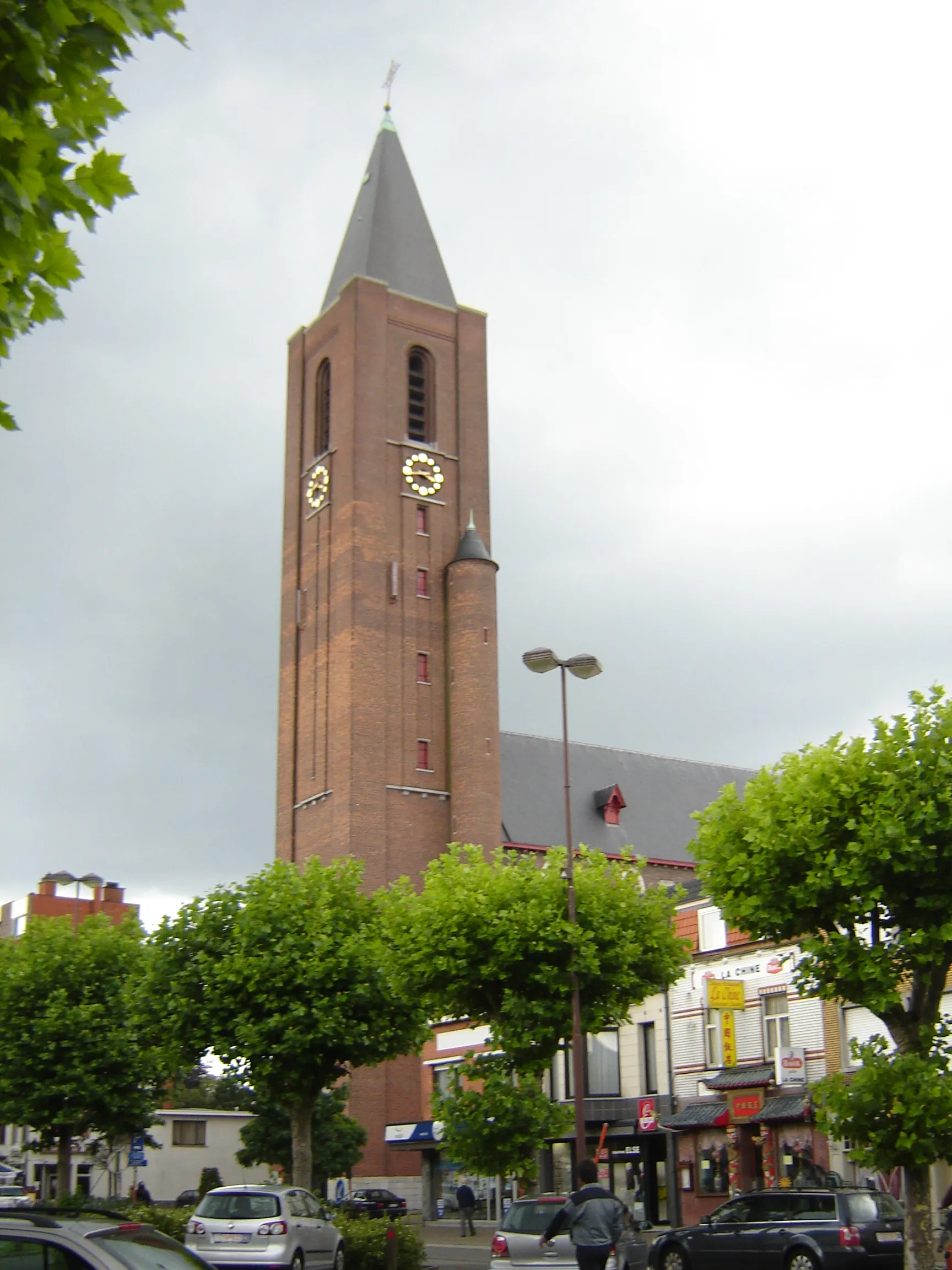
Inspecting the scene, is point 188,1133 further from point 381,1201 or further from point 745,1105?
point 745,1105

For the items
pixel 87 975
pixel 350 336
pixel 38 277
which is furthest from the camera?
pixel 350 336

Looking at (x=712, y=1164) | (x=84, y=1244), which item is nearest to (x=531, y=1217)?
(x=84, y=1244)

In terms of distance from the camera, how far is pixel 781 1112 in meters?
33.4

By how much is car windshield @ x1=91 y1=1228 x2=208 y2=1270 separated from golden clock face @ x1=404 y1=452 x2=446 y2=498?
58.2 m

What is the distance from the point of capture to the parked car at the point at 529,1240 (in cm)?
2086

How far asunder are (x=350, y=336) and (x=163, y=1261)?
6115 cm

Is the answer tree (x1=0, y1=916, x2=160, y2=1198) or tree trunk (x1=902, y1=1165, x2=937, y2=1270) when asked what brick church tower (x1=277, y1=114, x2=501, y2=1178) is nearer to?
tree (x1=0, y1=916, x2=160, y2=1198)

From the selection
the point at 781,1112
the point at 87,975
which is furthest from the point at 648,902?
the point at 87,975

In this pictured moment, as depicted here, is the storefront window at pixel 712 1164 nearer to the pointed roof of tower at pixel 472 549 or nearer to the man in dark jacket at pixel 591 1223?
the man in dark jacket at pixel 591 1223

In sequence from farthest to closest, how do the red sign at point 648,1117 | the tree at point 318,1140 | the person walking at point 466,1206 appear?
the tree at point 318,1140 < the person walking at point 466,1206 < the red sign at point 648,1117

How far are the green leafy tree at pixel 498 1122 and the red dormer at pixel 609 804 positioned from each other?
4320cm

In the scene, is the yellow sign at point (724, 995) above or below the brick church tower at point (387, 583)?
below

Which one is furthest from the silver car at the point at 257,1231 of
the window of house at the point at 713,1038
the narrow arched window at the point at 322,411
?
the narrow arched window at the point at 322,411

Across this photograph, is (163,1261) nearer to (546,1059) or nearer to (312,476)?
(546,1059)
